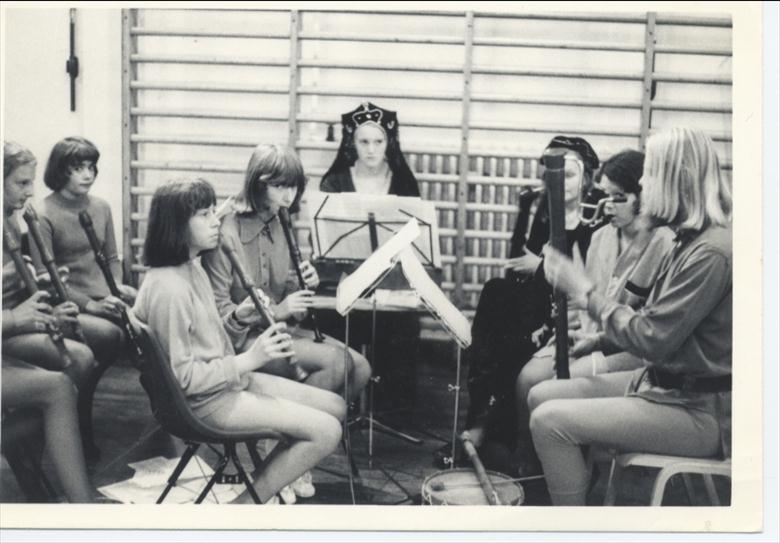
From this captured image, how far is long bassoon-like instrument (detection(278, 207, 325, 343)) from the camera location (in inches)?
91.6

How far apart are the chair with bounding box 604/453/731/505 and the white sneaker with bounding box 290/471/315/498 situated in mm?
760

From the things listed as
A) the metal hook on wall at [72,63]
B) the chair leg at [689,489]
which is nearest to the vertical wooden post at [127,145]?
the metal hook on wall at [72,63]

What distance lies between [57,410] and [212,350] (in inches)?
17.4

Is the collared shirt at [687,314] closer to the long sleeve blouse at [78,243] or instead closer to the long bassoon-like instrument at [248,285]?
the long bassoon-like instrument at [248,285]

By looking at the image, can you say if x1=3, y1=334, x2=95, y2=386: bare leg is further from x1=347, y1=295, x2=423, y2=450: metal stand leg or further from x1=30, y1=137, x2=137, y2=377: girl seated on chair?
x1=347, y1=295, x2=423, y2=450: metal stand leg

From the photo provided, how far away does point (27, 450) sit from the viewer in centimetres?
231

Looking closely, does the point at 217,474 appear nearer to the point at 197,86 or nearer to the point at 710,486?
the point at 197,86

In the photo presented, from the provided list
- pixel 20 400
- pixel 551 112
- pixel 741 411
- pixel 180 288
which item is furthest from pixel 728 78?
pixel 20 400

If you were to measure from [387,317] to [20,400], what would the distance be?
966mm

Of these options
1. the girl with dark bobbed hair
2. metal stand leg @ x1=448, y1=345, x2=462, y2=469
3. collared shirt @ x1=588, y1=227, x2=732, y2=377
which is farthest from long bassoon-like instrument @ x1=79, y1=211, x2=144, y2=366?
collared shirt @ x1=588, y1=227, x2=732, y2=377

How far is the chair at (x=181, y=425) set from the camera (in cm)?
219

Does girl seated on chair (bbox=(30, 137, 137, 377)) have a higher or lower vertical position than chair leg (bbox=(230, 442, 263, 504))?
higher

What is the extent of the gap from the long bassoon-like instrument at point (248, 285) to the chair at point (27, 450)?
2.05ft

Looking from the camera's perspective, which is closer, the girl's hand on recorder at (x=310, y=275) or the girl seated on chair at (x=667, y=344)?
the girl seated on chair at (x=667, y=344)
